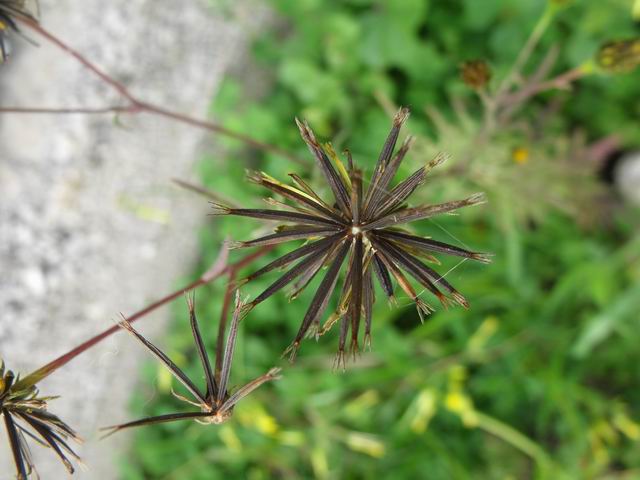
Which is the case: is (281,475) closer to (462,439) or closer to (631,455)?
(462,439)

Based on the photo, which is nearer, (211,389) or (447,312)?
(211,389)

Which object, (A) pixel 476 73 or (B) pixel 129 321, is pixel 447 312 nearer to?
(A) pixel 476 73


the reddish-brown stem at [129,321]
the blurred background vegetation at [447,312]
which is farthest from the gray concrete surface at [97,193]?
the reddish-brown stem at [129,321]

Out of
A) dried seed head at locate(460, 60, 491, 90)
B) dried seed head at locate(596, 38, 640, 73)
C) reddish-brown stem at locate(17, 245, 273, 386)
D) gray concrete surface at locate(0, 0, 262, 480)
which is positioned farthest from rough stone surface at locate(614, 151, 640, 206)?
reddish-brown stem at locate(17, 245, 273, 386)

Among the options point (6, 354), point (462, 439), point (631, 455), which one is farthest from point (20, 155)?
point (631, 455)

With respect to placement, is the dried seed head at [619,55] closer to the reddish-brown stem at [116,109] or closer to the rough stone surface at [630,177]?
the reddish-brown stem at [116,109]

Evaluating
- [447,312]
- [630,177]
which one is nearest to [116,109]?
[447,312]

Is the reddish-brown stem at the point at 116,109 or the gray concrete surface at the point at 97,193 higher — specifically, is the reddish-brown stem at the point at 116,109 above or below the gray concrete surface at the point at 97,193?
below
